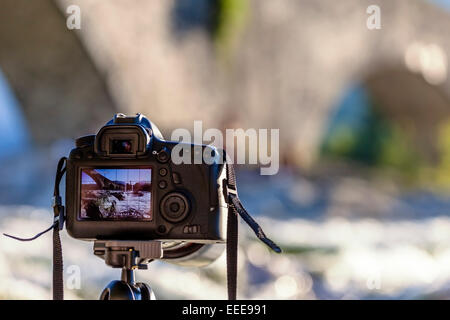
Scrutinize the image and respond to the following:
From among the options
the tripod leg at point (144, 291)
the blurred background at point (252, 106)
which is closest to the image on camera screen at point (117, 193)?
the tripod leg at point (144, 291)

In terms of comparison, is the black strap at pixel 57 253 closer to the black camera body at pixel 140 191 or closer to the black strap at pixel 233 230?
the black camera body at pixel 140 191

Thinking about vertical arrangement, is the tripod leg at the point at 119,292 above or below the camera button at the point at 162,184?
below

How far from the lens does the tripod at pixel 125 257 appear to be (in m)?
0.97

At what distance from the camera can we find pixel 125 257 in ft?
3.23

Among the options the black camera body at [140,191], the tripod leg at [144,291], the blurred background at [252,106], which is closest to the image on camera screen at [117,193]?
the black camera body at [140,191]

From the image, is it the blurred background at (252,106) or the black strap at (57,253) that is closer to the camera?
the black strap at (57,253)

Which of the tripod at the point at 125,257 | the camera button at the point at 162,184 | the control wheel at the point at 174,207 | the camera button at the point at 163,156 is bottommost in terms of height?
the tripod at the point at 125,257

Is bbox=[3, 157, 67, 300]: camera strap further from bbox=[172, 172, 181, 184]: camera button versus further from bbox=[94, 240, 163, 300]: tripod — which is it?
bbox=[172, 172, 181, 184]: camera button

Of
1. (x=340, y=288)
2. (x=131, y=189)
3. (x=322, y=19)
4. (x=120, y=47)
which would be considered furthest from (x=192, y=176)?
(x=322, y=19)

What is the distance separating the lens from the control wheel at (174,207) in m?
0.97

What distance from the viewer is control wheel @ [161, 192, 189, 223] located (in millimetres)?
971

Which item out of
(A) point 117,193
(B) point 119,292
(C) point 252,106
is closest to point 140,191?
(A) point 117,193

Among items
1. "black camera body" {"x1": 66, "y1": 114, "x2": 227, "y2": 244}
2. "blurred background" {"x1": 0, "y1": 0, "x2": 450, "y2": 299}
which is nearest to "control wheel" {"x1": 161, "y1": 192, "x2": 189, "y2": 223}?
"black camera body" {"x1": 66, "y1": 114, "x2": 227, "y2": 244}

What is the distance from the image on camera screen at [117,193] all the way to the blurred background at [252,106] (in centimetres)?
115
